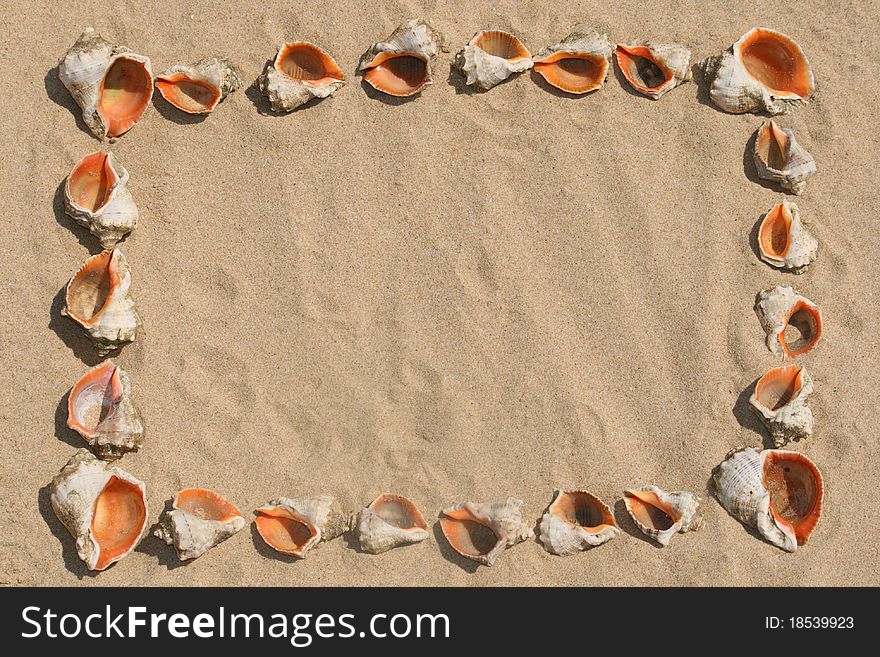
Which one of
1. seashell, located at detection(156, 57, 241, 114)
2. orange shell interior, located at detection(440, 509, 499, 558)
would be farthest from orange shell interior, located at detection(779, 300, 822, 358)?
seashell, located at detection(156, 57, 241, 114)

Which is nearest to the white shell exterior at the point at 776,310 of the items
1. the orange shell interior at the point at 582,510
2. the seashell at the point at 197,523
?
the orange shell interior at the point at 582,510

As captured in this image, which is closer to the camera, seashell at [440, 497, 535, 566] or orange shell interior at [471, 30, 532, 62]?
seashell at [440, 497, 535, 566]

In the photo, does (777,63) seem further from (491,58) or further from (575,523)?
(575,523)

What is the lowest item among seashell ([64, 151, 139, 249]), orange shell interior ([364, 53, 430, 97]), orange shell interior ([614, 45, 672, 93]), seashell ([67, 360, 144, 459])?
seashell ([67, 360, 144, 459])

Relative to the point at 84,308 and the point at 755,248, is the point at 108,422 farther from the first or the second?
the point at 755,248

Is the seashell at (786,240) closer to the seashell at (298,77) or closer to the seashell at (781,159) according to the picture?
the seashell at (781,159)

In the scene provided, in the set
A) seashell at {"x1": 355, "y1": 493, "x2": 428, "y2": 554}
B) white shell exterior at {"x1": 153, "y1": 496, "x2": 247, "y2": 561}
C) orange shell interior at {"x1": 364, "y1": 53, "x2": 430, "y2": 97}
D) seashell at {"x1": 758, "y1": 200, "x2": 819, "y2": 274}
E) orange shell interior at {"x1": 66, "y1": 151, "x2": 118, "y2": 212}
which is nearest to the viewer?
white shell exterior at {"x1": 153, "y1": 496, "x2": 247, "y2": 561}

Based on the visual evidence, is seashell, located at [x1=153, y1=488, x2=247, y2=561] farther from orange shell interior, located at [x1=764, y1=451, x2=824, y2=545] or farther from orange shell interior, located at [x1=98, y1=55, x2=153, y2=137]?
orange shell interior, located at [x1=764, y1=451, x2=824, y2=545]
